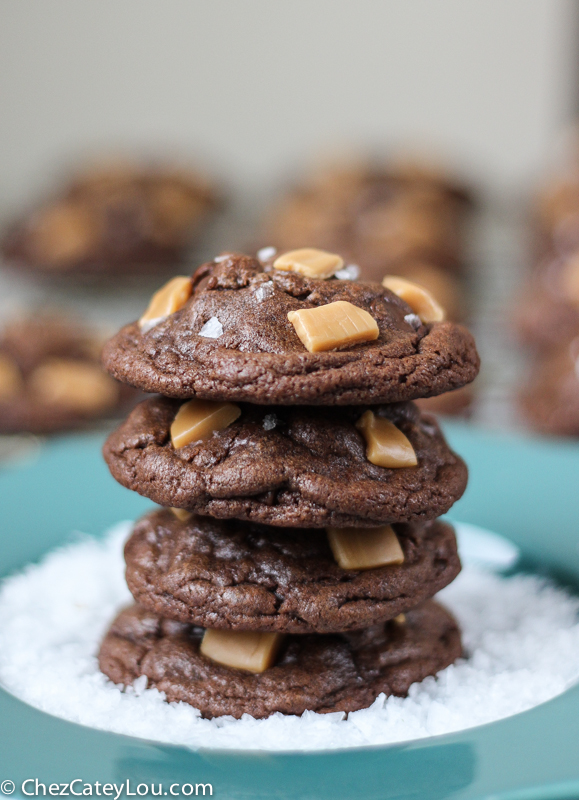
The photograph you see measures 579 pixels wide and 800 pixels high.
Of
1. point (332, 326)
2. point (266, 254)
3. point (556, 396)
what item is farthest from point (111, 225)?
point (332, 326)

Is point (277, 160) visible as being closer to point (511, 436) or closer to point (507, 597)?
point (511, 436)

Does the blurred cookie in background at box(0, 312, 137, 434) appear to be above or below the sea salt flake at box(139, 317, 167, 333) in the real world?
below

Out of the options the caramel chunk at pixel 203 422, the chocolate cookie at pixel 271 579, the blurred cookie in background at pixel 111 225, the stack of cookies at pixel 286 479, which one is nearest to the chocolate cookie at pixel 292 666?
the stack of cookies at pixel 286 479

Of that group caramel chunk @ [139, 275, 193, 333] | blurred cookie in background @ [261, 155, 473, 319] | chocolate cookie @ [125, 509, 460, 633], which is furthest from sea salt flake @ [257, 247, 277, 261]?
blurred cookie in background @ [261, 155, 473, 319]

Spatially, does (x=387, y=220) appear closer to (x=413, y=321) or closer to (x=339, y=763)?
(x=413, y=321)

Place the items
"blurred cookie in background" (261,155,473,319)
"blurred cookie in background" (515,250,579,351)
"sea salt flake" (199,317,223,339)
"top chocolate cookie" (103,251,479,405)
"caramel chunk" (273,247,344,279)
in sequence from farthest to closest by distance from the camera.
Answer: "blurred cookie in background" (261,155,473,319), "blurred cookie in background" (515,250,579,351), "caramel chunk" (273,247,344,279), "sea salt flake" (199,317,223,339), "top chocolate cookie" (103,251,479,405)

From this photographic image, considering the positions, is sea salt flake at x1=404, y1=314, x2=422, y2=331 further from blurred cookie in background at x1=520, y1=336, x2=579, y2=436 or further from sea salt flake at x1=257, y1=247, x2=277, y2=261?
blurred cookie in background at x1=520, y1=336, x2=579, y2=436

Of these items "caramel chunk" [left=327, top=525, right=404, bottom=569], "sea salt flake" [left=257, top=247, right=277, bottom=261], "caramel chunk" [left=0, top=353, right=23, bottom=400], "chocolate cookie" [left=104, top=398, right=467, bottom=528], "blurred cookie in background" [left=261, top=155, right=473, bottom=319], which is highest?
"sea salt flake" [left=257, top=247, right=277, bottom=261]
